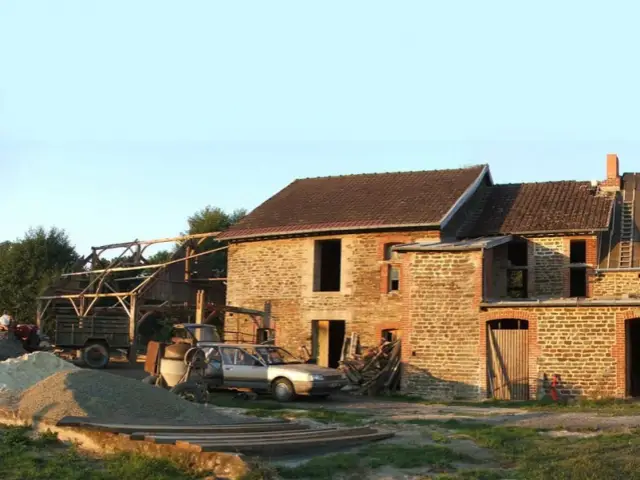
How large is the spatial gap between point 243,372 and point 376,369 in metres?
4.55

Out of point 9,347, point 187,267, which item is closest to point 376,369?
point 9,347

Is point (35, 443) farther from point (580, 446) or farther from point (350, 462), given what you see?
point (580, 446)

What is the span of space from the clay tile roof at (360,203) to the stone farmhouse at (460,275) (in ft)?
0.23

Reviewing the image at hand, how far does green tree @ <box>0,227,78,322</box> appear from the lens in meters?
38.9

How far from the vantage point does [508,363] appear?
877 inches

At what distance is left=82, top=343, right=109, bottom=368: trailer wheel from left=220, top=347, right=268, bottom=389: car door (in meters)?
8.47

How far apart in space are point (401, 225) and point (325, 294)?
3.51m

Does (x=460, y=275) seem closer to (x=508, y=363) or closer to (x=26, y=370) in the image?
(x=508, y=363)

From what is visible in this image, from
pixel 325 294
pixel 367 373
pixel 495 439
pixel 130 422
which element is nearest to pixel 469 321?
pixel 367 373

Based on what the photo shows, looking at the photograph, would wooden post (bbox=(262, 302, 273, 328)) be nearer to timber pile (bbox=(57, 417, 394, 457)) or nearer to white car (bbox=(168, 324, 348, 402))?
white car (bbox=(168, 324, 348, 402))

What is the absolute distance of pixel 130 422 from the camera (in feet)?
43.0

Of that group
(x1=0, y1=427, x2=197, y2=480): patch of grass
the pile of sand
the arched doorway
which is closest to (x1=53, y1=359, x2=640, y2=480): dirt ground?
(x1=0, y1=427, x2=197, y2=480): patch of grass

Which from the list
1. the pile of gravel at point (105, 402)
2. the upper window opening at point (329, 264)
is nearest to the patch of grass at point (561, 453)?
the pile of gravel at point (105, 402)

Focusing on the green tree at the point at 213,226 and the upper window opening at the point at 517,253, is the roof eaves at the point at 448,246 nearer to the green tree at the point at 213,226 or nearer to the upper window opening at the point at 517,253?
the upper window opening at the point at 517,253
